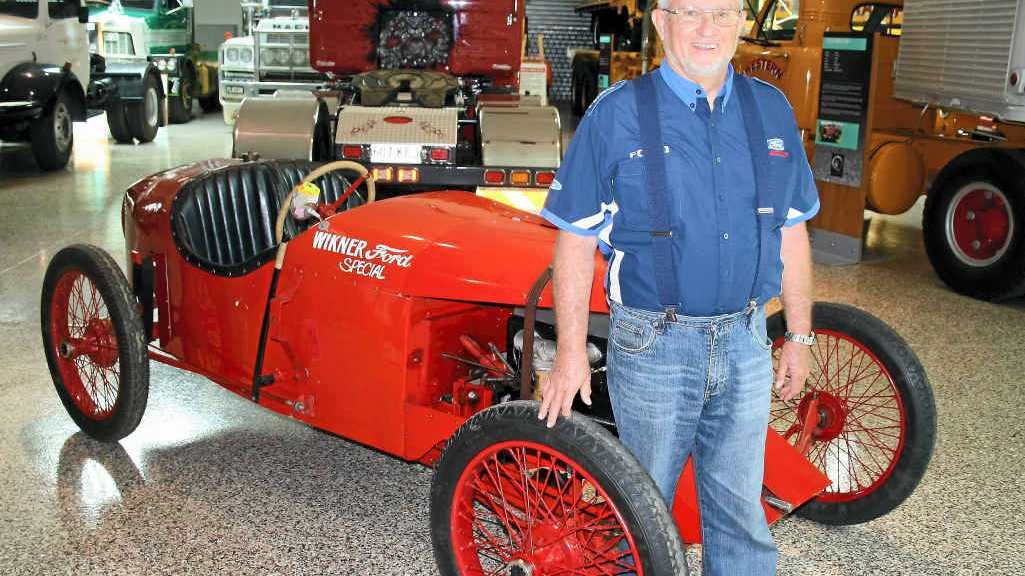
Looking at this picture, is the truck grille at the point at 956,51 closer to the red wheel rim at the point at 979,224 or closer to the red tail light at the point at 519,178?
the red wheel rim at the point at 979,224

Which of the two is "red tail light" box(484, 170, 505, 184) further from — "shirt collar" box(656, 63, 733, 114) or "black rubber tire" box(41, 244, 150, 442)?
"shirt collar" box(656, 63, 733, 114)

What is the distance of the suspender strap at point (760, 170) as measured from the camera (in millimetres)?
2203

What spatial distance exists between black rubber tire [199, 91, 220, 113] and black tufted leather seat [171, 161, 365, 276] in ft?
53.1

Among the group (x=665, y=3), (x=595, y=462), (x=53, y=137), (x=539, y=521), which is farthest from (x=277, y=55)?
(x=595, y=462)

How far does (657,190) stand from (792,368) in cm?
70

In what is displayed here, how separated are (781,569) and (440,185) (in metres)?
4.08

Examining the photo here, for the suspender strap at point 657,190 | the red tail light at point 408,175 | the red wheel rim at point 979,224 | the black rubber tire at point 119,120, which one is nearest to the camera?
the suspender strap at point 657,190

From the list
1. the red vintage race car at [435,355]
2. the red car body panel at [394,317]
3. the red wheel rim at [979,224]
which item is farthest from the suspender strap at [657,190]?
the red wheel rim at [979,224]

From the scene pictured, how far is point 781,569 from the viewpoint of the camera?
3320 millimetres

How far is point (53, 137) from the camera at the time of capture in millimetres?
11547

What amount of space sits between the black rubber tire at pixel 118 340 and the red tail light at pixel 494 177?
2.96m

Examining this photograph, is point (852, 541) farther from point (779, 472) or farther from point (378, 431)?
point (378, 431)

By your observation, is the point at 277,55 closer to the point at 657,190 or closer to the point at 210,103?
the point at 210,103

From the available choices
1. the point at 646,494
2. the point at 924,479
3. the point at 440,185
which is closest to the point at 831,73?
the point at 440,185
